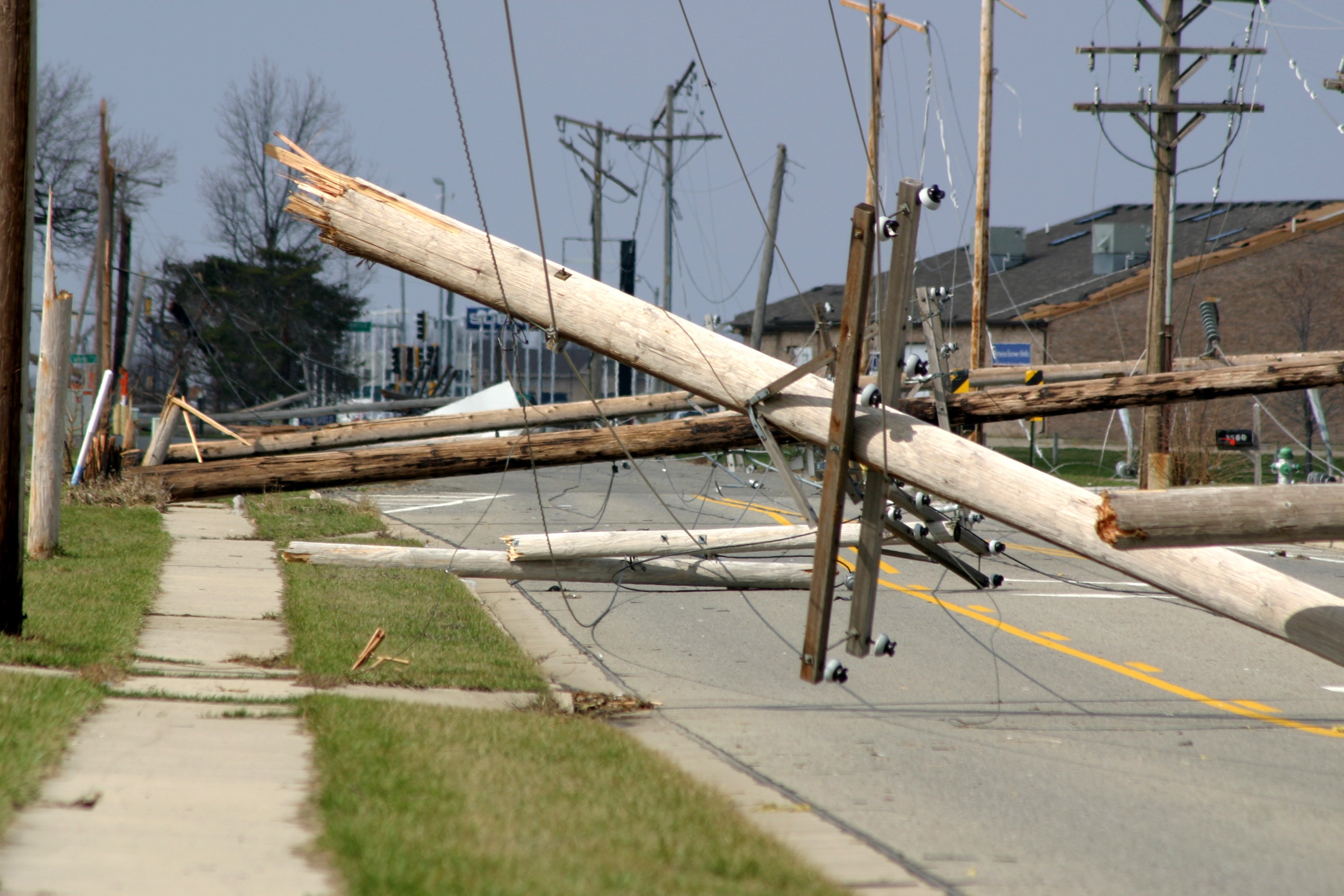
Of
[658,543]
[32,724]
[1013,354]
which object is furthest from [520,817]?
[1013,354]

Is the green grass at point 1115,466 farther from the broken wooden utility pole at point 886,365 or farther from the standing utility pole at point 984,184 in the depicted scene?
the broken wooden utility pole at point 886,365

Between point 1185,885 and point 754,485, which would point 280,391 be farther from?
point 1185,885

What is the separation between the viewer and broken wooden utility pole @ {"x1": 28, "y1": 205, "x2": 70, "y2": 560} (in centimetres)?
1134

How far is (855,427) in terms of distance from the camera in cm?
599

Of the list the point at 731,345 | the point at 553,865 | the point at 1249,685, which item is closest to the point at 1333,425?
the point at 1249,685

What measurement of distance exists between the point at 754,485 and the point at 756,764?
4665 millimetres

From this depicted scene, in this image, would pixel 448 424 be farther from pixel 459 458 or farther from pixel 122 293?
pixel 122 293

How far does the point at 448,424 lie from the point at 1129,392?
17.8 feet

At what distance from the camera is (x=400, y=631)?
920 centimetres

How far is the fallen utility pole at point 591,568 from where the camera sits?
28.2 ft

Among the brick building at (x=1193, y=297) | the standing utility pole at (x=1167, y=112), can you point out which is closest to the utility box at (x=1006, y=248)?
the brick building at (x=1193, y=297)

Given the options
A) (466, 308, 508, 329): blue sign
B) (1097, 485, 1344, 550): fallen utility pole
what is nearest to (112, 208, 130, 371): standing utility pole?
(466, 308, 508, 329): blue sign

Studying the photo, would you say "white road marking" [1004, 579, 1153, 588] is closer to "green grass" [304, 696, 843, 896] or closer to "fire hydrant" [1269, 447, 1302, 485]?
"green grass" [304, 696, 843, 896]

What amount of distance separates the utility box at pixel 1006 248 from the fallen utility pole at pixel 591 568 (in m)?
44.5
